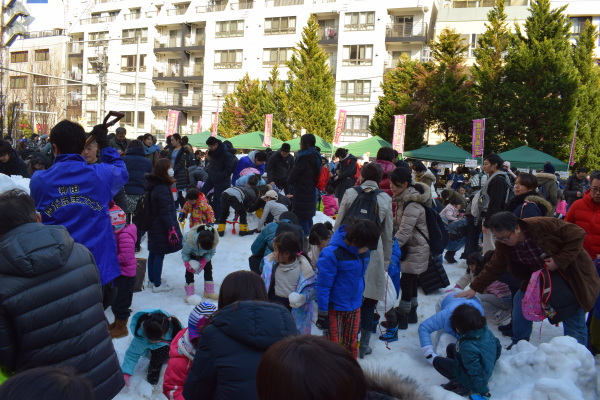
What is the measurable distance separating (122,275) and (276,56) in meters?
36.5

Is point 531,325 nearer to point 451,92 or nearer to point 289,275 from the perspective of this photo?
point 289,275

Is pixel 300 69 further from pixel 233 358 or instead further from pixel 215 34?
pixel 233 358

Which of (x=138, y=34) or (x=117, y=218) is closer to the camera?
(x=117, y=218)

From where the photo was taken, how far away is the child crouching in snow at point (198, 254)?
5.84 m

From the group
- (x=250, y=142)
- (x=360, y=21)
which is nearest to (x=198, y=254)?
(x=250, y=142)

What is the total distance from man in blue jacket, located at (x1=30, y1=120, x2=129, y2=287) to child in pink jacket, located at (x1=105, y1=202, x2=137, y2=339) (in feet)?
4.05

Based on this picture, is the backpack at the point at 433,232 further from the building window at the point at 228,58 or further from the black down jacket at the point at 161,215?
the building window at the point at 228,58

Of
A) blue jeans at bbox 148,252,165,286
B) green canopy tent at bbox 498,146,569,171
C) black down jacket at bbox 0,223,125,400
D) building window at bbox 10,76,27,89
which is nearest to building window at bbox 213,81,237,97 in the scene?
building window at bbox 10,76,27,89

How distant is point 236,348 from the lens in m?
2.09

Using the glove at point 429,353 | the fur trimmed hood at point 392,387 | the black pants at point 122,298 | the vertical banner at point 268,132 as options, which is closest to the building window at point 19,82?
the vertical banner at point 268,132

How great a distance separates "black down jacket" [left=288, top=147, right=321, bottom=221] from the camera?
737 cm

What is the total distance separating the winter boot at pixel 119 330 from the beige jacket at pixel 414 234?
3017mm

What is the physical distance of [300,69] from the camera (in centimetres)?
3444

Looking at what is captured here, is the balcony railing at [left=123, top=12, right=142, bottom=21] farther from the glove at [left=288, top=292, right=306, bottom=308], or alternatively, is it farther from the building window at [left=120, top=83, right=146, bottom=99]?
the glove at [left=288, top=292, right=306, bottom=308]
